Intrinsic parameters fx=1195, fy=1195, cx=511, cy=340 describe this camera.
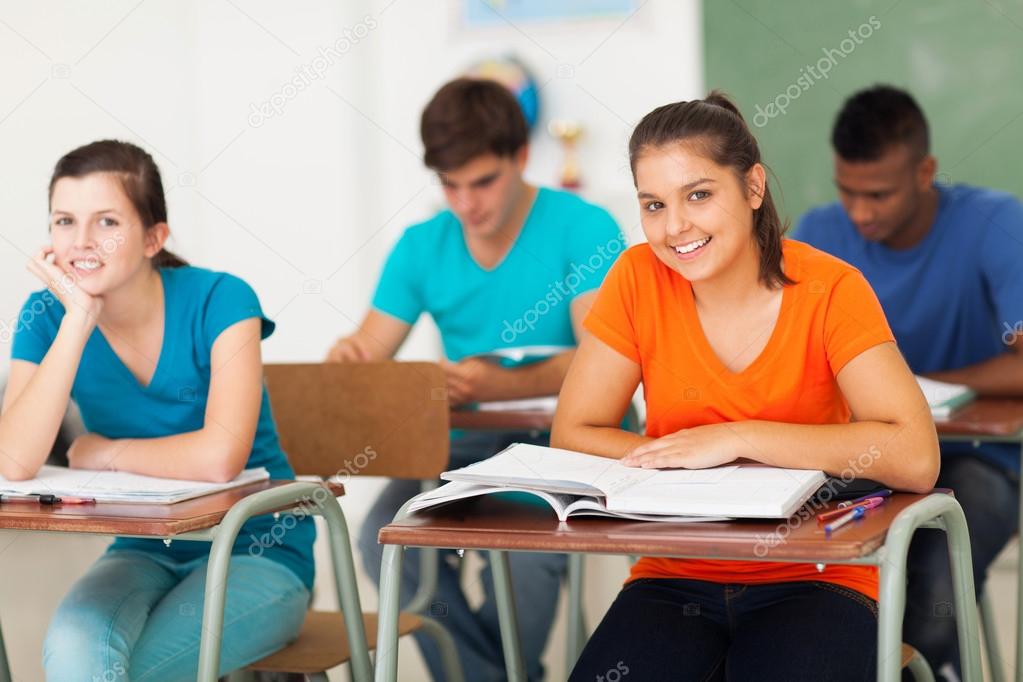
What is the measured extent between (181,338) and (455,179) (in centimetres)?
93

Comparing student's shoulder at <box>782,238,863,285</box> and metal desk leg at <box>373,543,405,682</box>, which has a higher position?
student's shoulder at <box>782,238,863,285</box>

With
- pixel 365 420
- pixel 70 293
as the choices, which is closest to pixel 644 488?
pixel 365 420

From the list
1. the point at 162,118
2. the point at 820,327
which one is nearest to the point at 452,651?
the point at 820,327

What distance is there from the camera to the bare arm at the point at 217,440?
1.83 meters

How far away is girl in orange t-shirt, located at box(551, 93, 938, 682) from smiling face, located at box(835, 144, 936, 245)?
99cm

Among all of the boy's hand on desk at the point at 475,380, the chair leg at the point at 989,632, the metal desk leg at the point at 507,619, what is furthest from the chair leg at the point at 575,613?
the chair leg at the point at 989,632

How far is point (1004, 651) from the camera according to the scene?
299 centimetres

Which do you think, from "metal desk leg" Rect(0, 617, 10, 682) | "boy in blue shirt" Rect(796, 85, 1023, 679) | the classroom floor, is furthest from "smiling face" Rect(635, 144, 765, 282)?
the classroom floor

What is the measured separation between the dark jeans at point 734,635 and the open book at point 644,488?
195mm

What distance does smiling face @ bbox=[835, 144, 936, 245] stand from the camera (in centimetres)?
270

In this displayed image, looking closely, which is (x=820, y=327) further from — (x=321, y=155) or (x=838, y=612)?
(x=321, y=155)

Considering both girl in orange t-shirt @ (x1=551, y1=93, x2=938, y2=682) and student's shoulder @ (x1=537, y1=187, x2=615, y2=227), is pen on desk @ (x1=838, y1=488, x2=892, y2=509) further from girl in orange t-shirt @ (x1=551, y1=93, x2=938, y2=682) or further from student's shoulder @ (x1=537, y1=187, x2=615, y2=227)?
student's shoulder @ (x1=537, y1=187, x2=615, y2=227)

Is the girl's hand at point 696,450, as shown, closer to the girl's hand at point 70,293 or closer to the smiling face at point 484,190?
the girl's hand at point 70,293

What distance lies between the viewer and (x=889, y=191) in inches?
106
